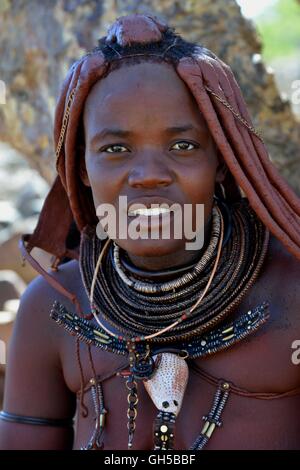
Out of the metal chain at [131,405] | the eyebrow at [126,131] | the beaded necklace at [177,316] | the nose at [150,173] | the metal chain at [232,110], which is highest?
the metal chain at [232,110]

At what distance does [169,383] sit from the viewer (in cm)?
278

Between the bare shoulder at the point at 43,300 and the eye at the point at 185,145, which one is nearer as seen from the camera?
the eye at the point at 185,145

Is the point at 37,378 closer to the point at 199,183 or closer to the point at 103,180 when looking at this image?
the point at 103,180

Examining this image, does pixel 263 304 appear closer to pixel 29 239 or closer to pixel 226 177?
pixel 226 177

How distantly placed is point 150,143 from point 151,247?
323 millimetres

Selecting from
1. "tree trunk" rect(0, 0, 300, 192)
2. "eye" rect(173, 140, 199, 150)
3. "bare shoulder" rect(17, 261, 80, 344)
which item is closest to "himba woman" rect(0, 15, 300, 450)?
"eye" rect(173, 140, 199, 150)

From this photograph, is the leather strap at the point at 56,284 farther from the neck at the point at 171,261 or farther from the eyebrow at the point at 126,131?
the eyebrow at the point at 126,131

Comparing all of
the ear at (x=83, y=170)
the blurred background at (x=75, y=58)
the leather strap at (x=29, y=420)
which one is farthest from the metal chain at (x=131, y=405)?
the blurred background at (x=75, y=58)

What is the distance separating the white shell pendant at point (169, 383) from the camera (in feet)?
9.07

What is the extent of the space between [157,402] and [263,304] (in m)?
0.46

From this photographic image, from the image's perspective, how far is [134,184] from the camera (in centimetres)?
271

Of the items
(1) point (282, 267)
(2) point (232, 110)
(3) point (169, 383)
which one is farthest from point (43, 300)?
(2) point (232, 110)

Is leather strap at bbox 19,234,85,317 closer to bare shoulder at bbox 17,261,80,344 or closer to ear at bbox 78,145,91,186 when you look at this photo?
bare shoulder at bbox 17,261,80,344
